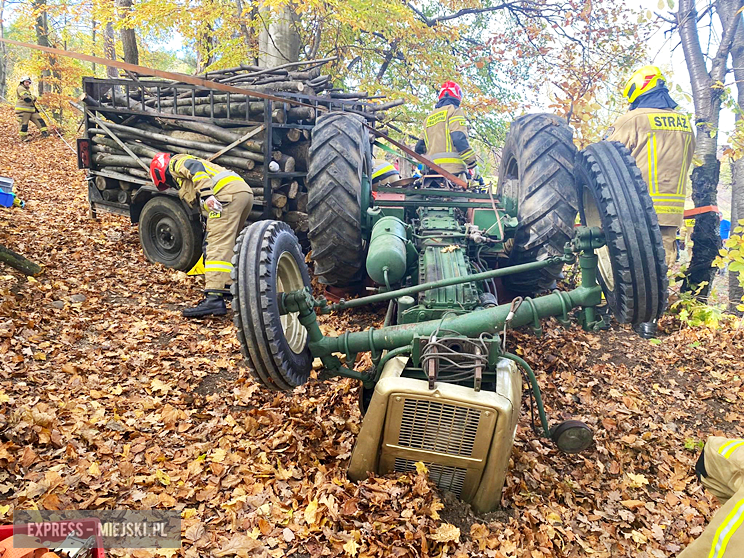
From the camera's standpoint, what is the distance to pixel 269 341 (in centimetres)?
330

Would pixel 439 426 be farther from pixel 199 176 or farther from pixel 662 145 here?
pixel 662 145

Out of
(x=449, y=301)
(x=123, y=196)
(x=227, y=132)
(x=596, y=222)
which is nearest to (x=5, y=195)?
(x=123, y=196)

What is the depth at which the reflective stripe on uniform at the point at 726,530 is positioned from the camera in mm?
1994

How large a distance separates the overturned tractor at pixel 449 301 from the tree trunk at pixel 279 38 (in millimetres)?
6161

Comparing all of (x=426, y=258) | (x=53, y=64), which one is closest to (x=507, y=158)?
(x=426, y=258)

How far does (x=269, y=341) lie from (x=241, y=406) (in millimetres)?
1262

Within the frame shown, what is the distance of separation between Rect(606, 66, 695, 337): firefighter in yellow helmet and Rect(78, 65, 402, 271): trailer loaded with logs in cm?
404

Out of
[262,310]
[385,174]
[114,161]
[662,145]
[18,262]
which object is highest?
[114,161]

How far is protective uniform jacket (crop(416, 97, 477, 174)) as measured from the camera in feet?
25.3

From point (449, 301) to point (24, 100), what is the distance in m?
18.0

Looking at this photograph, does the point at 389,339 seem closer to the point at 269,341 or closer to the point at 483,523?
the point at 269,341

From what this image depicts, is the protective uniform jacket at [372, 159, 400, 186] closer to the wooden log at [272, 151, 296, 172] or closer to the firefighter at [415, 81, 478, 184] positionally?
the firefighter at [415, 81, 478, 184]

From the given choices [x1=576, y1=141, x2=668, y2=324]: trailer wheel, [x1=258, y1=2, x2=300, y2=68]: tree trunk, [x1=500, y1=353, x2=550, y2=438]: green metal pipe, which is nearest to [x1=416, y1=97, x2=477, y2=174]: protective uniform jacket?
[x1=576, y1=141, x2=668, y2=324]: trailer wheel

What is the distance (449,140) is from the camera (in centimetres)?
780
